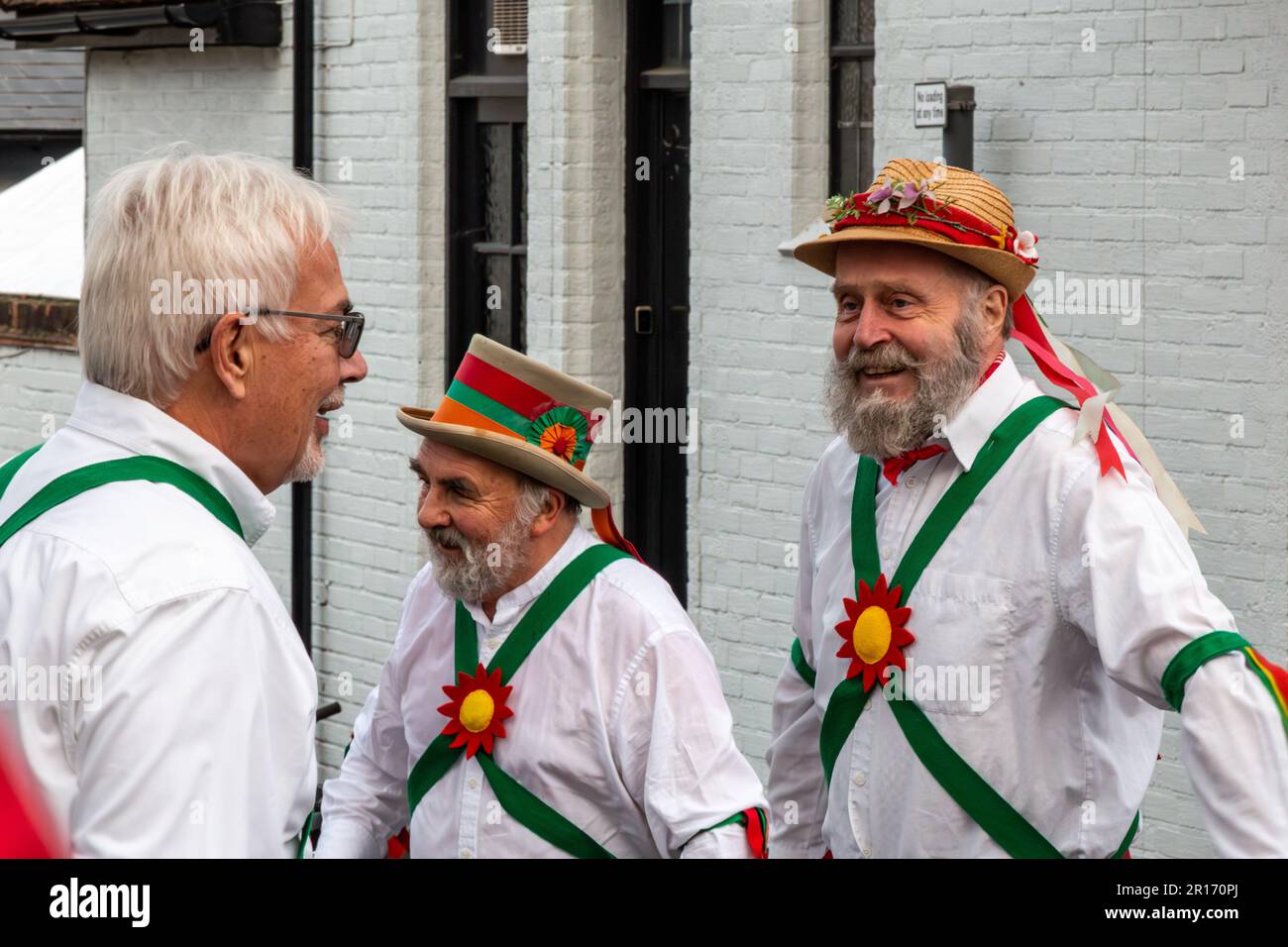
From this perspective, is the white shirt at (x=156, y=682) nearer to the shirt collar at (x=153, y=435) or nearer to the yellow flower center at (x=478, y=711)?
the shirt collar at (x=153, y=435)

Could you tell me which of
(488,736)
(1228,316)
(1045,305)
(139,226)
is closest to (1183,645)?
(488,736)

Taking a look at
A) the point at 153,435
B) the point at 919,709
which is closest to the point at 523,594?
the point at 919,709

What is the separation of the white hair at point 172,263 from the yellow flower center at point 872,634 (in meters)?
1.35

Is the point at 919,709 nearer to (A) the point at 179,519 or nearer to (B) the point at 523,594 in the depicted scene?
(B) the point at 523,594

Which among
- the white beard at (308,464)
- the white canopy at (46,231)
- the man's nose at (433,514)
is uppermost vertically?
the white canopy at (46,231)

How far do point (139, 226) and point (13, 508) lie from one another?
401mm

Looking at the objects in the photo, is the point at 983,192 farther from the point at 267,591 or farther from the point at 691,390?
the point at 691,390

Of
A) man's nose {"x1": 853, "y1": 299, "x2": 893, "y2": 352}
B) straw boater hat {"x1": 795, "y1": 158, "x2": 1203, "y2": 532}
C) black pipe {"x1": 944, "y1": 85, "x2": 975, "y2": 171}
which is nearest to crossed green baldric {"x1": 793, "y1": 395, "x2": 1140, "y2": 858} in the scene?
straw boater hat {"x1": 795, "y1": 158, "x2": 1203, "y2": 532}

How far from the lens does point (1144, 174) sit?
5.75 m

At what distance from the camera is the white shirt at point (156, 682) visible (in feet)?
7.16

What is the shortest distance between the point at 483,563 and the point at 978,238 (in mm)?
1106

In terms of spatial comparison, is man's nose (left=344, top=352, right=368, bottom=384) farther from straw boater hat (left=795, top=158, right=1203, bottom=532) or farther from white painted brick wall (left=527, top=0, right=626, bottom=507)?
white painted brick wall (left=527, top=0, right=626, bottom=507)

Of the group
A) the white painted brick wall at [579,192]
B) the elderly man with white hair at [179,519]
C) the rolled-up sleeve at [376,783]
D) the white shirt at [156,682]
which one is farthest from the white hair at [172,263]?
the white painted brick wall at [579,192]

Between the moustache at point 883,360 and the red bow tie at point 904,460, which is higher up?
the moustache at point 883,360
